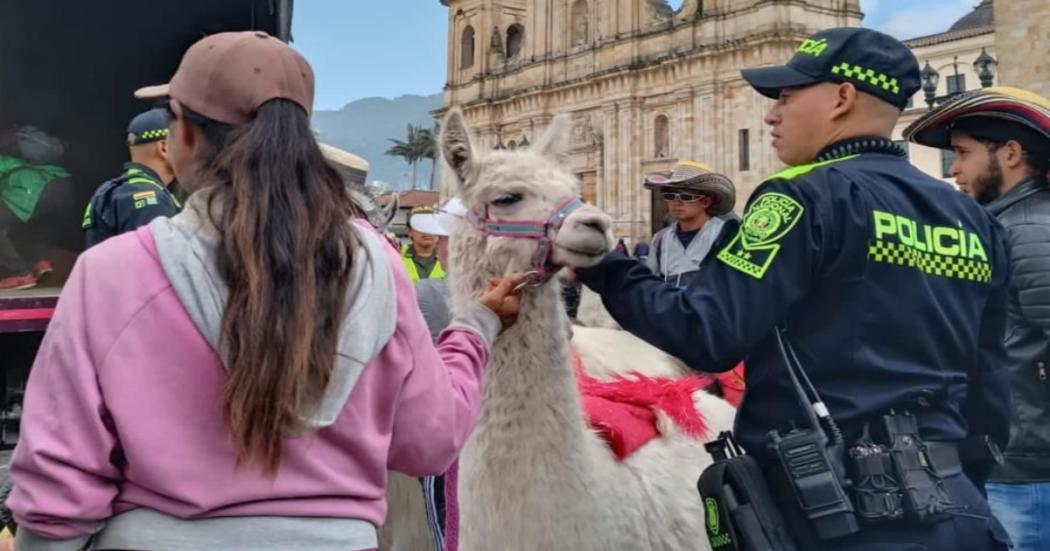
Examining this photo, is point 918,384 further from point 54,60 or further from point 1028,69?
point 1028,69

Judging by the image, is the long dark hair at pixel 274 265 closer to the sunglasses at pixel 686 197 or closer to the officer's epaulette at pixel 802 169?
the officer's epaulette at pixel 802 169

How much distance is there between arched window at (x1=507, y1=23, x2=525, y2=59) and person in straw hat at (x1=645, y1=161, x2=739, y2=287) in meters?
45.5

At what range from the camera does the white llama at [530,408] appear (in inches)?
113

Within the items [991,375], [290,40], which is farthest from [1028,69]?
[991,375]

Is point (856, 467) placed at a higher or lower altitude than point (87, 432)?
lower

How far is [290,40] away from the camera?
6.52m

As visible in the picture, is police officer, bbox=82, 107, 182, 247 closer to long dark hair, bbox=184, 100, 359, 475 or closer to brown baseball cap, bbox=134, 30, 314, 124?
brown baseball cap, bbox=134, 30, 314, 124

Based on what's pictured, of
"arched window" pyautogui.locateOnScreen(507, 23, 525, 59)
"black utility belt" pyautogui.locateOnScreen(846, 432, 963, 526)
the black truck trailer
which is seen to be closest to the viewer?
"black utility belt" pyautogui.locateOnScreen(846, 432, 963, 526)

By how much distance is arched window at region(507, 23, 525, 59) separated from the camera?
50312mm

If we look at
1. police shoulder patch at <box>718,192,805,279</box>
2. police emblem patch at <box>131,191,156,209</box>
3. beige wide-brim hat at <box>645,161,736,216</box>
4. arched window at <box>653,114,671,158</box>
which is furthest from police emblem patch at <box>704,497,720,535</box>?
arched window at <box>653,114,671,158</box>

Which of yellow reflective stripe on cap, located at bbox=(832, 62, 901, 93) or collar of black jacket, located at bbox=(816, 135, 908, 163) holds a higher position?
yellow reflective stripe on cap, located at bbox=(832, 62, 901, 93)

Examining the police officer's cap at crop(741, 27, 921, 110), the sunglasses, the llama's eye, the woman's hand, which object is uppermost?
the sunglasses

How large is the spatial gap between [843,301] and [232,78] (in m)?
A: 1.55

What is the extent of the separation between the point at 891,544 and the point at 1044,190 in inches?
77.5
